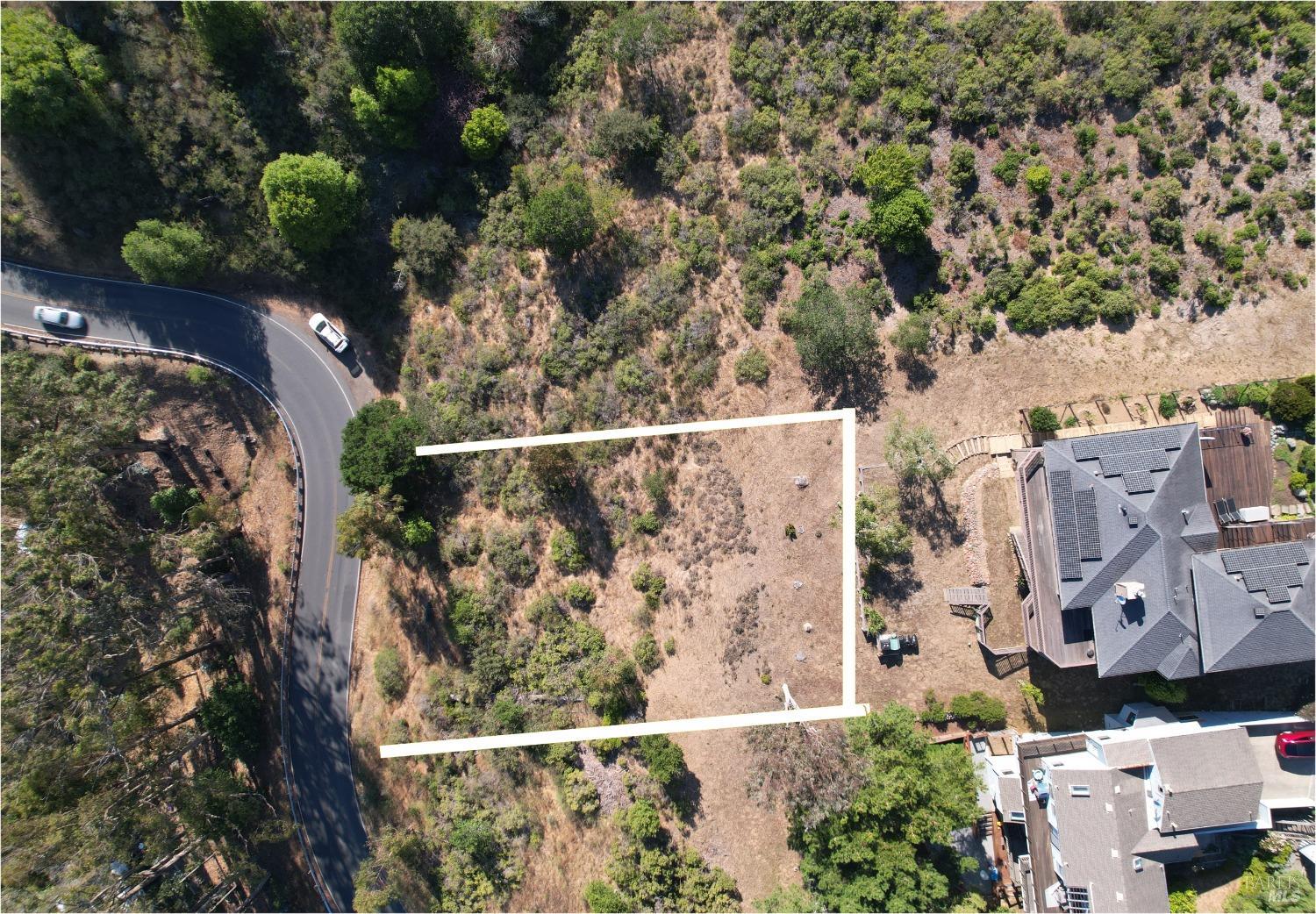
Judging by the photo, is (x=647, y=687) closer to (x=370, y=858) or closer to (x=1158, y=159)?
(x=370, y=858)

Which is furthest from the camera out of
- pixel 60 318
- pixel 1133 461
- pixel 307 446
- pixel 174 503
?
pixel 307 446

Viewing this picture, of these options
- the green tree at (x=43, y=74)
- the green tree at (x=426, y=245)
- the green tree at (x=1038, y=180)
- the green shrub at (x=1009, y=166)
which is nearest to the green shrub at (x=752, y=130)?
the green shrub at (x=1009, y=166)

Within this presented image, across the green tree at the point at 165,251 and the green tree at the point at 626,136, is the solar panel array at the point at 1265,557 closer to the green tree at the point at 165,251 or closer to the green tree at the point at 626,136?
the green tree at the point at 626,136

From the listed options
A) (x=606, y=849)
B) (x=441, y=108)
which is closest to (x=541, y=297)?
(x=441, y=108)

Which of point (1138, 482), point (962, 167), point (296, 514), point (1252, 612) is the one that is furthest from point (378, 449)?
point (1252, 612)

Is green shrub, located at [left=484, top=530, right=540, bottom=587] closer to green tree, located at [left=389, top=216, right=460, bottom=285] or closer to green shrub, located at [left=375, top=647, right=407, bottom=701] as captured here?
green shrub, located at [left=375, top=647, right=407, bottom=701]

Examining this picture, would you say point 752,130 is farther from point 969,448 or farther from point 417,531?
point 417,531

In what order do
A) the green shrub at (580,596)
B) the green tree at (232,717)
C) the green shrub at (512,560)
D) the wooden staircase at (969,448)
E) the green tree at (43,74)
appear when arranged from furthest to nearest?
the green tree at (232,717)
the green shrub at (512,560)
the green shrub at (580,596)
the green tree at (43,74)
the wooden staircase at (969,448)
